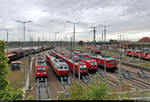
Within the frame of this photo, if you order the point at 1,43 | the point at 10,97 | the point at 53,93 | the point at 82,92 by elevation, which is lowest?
the point at 53,93

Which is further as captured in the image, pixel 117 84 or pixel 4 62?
pixel 117 84

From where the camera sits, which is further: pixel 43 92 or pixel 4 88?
pixel 43 92

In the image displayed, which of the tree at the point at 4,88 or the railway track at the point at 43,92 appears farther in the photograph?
the railway track at the point at 43,92

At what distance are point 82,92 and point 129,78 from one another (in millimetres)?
22279

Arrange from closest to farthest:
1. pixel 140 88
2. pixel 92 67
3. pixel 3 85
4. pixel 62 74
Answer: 1. pixel 3 85
2. pixel 140 88
3. pixel 62 74
4. pixel 92 67

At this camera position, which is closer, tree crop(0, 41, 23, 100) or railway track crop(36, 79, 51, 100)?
tree crop(0, 41, 23, 100)

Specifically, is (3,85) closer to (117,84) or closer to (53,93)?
(53,93)

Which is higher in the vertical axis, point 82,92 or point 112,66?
point 82,92

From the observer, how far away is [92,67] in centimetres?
3250

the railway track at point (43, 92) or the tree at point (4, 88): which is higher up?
the tree at point (4, 88)

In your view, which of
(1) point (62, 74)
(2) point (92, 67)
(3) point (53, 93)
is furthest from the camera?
(2) point (92, 67)

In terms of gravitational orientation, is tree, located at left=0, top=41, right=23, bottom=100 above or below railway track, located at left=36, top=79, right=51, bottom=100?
above

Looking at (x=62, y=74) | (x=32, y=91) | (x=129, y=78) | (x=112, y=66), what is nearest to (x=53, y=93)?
(x=32, y=91)

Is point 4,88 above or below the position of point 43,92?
above
